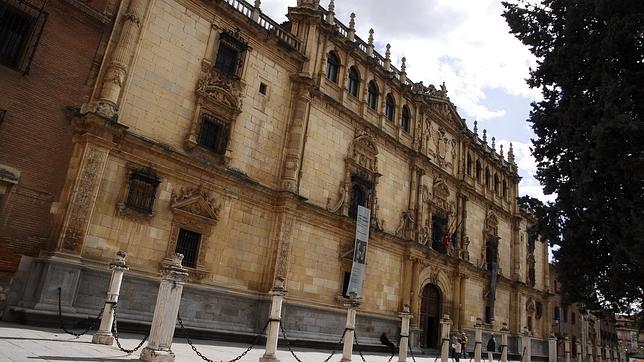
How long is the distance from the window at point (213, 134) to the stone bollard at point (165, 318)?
8.13 m

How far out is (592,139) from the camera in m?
12.9

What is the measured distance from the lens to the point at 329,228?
65.0ft

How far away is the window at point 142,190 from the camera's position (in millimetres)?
14281

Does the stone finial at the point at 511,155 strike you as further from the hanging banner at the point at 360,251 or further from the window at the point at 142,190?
the window at the point at 142,190

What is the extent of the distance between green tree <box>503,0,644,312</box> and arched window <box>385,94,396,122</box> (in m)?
9.56

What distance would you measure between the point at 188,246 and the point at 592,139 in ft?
41.9

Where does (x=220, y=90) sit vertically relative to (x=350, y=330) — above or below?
above

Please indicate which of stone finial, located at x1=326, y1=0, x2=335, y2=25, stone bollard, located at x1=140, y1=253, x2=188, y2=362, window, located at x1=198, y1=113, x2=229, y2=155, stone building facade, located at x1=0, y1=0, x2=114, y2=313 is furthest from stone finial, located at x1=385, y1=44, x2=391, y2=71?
stone bollard, located at x1=140, y1=253, x2=188, y2=362

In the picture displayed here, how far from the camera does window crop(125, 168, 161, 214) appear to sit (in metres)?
14.3

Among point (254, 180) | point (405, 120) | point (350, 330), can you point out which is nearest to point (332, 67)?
point (405, 120)

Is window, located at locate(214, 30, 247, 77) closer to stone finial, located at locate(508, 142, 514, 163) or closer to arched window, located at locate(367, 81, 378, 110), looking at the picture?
arched window, located at locate(367, 81, 378, 110)

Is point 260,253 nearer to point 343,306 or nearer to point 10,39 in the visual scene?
point 343,306

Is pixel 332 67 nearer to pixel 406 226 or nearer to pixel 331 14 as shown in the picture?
pixel 331 14

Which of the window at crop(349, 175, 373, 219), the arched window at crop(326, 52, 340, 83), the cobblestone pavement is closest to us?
the cobblestone pavement
